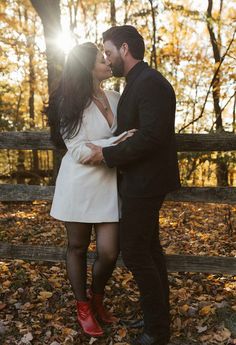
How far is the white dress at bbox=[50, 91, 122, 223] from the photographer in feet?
9.80

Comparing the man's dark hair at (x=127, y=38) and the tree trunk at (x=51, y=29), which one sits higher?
the tree trunk at (x=51, y=29)

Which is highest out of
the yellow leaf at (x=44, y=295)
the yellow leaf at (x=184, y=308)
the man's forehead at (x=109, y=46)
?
the man's forehead at (x=109, y=46)

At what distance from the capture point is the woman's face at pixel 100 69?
3.02 m

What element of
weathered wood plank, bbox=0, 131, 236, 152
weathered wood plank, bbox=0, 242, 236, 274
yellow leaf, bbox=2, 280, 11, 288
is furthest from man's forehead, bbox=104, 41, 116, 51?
A: yellow leaf, bbox=2, 280, 11, 288

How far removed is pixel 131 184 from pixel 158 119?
0.52 metres

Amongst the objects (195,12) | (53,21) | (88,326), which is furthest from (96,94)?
(195,12)

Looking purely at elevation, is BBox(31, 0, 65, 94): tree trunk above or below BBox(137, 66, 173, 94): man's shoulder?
above

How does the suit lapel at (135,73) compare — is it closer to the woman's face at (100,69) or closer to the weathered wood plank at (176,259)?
the woman's face at (100,69)

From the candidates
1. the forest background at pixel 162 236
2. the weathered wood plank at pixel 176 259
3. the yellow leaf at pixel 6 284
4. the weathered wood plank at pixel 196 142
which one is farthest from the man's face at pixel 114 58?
the yellow leaf at pixel 6 284

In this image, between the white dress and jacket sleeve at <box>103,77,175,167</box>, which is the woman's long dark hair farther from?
jacket sleeve at <box>103,77,175,167</box>

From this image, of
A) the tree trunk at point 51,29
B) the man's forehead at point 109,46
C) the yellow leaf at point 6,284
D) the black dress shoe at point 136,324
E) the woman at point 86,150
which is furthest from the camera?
the tree trunk at point 51,29

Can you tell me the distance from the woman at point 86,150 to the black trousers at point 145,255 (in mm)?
216

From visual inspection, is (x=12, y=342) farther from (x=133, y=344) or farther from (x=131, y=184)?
(x=131, y=184)

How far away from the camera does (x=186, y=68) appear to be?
12750 mm
